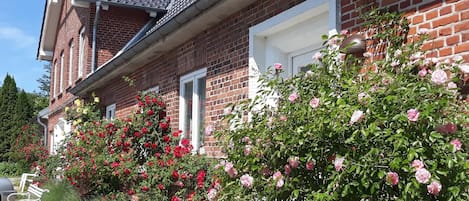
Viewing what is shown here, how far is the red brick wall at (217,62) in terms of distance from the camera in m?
5.99

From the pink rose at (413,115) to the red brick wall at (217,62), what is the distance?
9.01ft

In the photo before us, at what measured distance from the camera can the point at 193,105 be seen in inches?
311

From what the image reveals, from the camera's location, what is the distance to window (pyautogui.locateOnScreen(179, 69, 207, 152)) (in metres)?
7.73

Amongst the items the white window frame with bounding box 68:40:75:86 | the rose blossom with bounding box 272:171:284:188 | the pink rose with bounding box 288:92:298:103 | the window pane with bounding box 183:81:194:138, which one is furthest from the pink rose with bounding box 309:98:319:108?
the white window frame with bounding box 68:40:75:86

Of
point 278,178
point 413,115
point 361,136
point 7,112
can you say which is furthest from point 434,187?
point 7,112

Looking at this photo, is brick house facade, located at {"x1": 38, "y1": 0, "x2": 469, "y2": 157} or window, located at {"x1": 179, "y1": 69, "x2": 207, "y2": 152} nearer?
brick house facade, located at {"x1": 38, "y1": 0, "x2": 469, "y2": 157}

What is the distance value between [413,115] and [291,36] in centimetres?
316

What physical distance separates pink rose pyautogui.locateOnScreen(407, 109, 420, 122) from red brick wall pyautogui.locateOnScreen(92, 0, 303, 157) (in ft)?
9.01

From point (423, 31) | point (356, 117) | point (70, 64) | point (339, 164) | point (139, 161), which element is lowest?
point (139, 161)

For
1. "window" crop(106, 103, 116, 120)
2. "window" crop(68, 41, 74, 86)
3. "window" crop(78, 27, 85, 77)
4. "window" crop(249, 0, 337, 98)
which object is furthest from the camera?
"window" crop(68, 41, 74, 86)

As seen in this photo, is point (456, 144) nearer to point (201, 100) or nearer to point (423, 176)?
point (423, 176)

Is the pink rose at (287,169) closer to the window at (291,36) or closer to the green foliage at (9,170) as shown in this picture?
the window at (291,36)

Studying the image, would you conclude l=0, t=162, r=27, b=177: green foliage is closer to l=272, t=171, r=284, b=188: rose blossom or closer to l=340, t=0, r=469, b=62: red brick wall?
l=272, t=171, r=284, b=188: rose blossom

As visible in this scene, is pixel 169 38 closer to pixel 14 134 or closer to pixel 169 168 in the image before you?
pixel 169 168
